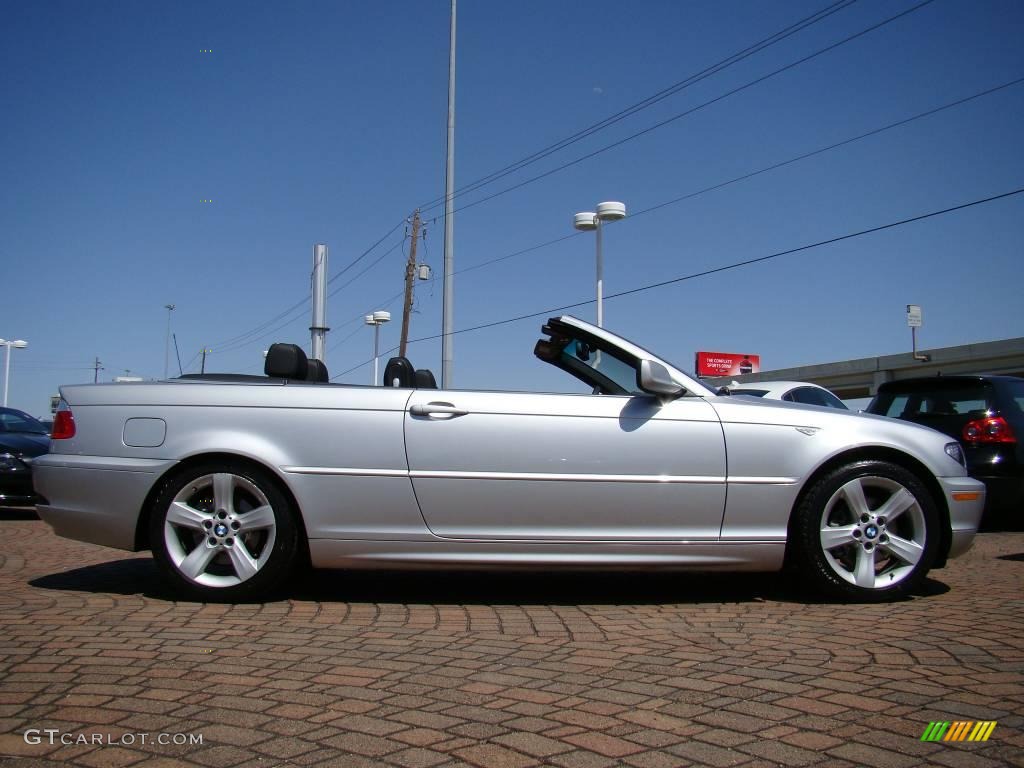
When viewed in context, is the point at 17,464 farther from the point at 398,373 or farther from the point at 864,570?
the point at 864,570

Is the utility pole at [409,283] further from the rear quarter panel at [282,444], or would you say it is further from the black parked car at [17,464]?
the rear quarter panel at [282,444]

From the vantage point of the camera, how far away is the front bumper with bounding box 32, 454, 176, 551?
443 centimetres

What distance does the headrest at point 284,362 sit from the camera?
480 cm

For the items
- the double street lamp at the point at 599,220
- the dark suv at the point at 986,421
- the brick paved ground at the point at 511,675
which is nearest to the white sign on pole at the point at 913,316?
the double street lamp at the point at 599,220

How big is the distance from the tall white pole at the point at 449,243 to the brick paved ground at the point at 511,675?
12218 mm

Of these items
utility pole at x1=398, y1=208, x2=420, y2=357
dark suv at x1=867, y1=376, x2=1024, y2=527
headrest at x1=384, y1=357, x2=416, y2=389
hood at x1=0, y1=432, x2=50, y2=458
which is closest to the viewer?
headrest at x1=384, y1=357, x2=416, y2=389

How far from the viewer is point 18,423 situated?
11219 mm

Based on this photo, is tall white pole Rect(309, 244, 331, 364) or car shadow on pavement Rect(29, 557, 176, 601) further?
tall white pole Rect(309, 244, 331, 364)

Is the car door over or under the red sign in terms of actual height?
under

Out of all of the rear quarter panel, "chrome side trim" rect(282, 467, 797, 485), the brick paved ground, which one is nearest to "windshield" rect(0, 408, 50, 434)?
the brick paved ground

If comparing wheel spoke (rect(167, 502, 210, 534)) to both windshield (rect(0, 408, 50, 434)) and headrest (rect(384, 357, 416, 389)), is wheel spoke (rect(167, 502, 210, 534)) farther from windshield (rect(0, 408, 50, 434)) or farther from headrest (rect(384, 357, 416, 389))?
windshield (rect(0, 408, 50, 434))

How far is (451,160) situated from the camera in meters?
18.8

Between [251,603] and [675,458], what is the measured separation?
7.25 feet

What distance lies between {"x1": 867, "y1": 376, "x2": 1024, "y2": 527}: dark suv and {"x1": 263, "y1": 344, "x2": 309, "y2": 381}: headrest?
5532mm
